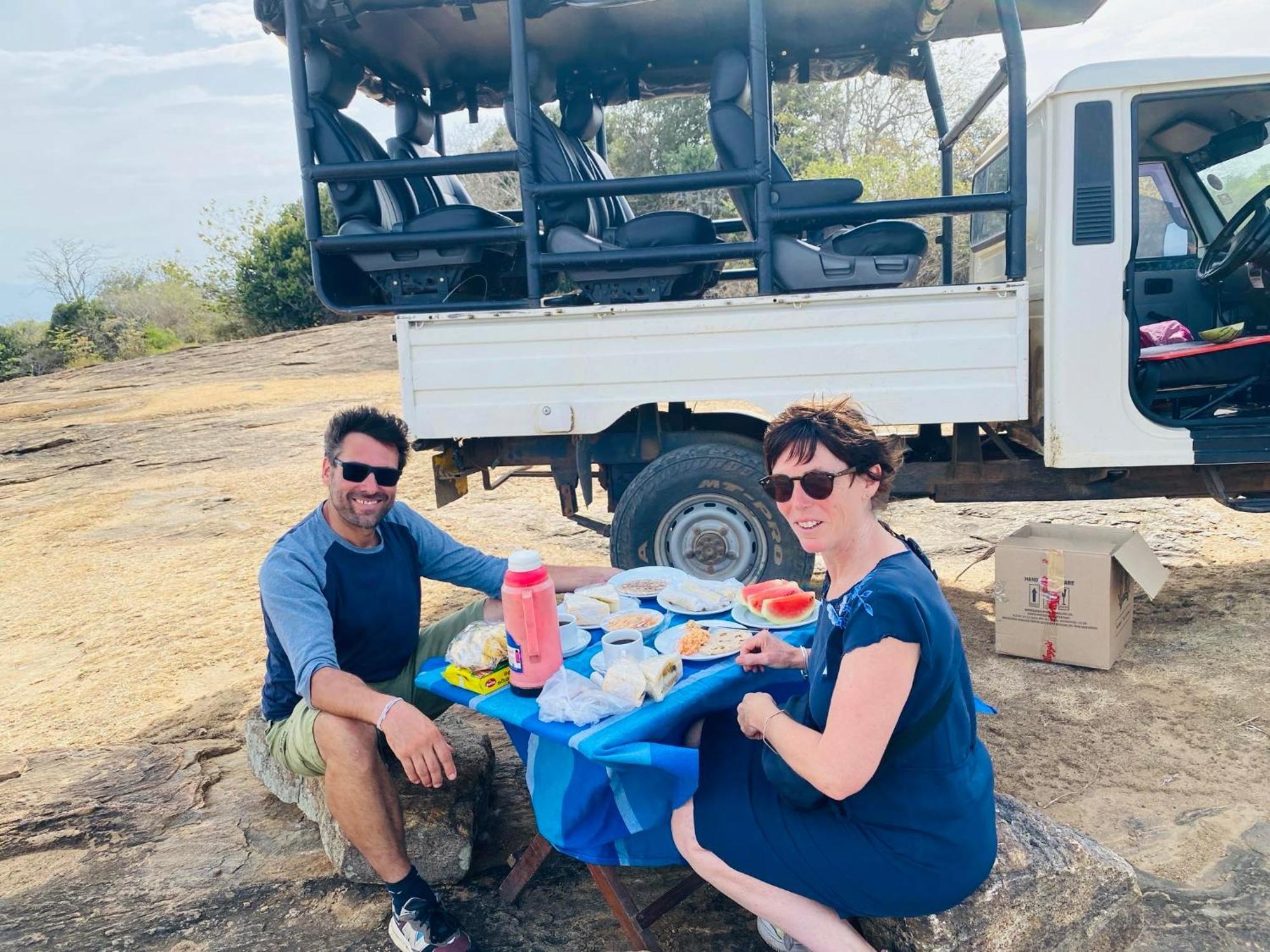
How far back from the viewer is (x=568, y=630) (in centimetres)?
237

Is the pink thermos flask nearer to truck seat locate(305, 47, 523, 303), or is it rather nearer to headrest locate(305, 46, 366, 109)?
truck seat locate(305, 47, 523, 303)

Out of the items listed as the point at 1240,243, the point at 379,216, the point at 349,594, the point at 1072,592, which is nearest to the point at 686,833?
the point at 349,594

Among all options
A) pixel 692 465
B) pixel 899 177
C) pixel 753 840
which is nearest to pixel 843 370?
pixel 692 465

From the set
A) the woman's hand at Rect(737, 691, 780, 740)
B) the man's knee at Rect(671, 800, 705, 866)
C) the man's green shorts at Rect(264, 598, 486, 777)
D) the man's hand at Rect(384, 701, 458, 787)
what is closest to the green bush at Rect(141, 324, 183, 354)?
the man's green shorts at Rect(264, 598, 486, 777)

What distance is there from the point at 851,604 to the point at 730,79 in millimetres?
3011

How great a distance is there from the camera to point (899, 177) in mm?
14711

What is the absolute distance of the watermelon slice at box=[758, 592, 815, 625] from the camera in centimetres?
239

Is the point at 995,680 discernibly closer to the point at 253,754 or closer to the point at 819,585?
the point at 819,585

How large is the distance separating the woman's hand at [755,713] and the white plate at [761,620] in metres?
0.46

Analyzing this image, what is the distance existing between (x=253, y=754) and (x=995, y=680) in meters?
2.84

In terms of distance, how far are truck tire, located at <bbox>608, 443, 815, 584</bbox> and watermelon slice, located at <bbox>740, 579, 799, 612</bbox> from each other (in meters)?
1.47

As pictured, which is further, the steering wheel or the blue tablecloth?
the steering wheel

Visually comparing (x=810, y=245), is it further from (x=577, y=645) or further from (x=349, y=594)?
(x=349, y=594)

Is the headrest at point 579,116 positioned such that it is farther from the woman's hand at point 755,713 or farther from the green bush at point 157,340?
the green bush at point 157,340
